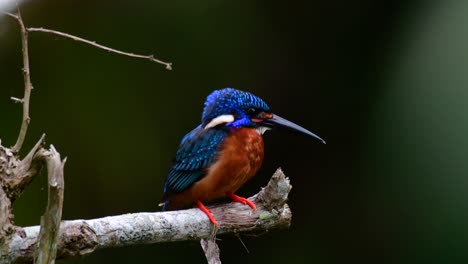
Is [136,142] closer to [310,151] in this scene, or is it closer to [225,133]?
[310,151]

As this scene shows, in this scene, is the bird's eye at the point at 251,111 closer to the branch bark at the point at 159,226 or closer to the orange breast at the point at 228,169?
the orange breast at the point at 228,169

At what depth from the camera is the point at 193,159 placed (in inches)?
124

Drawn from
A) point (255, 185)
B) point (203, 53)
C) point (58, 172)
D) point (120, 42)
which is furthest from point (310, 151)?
point (58, 172)

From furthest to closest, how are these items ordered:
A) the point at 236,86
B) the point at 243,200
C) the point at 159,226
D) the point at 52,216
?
the point at 236,86
the point at 243,200
the point at 159,226
the point at 52,216

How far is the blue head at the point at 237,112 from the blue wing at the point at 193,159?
0.06 m

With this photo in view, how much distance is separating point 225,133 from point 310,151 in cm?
185

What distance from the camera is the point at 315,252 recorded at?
15.9ft

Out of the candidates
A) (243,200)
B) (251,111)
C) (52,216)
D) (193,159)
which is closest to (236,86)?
(251,111)

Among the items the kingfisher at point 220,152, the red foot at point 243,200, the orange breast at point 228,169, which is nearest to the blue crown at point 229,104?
the kingfisher at point 220,152

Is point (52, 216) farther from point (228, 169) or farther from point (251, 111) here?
point (251, 111)

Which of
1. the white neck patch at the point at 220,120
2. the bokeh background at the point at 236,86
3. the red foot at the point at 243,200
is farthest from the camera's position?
the bokeh background at the point at 236,86

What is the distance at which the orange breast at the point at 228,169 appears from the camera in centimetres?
310

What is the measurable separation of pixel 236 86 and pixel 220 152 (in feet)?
5.70

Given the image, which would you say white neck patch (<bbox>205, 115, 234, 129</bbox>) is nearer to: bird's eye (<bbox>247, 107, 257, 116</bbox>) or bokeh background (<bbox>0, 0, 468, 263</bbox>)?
bird's eye (<bbox>247, 107, 257, 116</bbox>)
